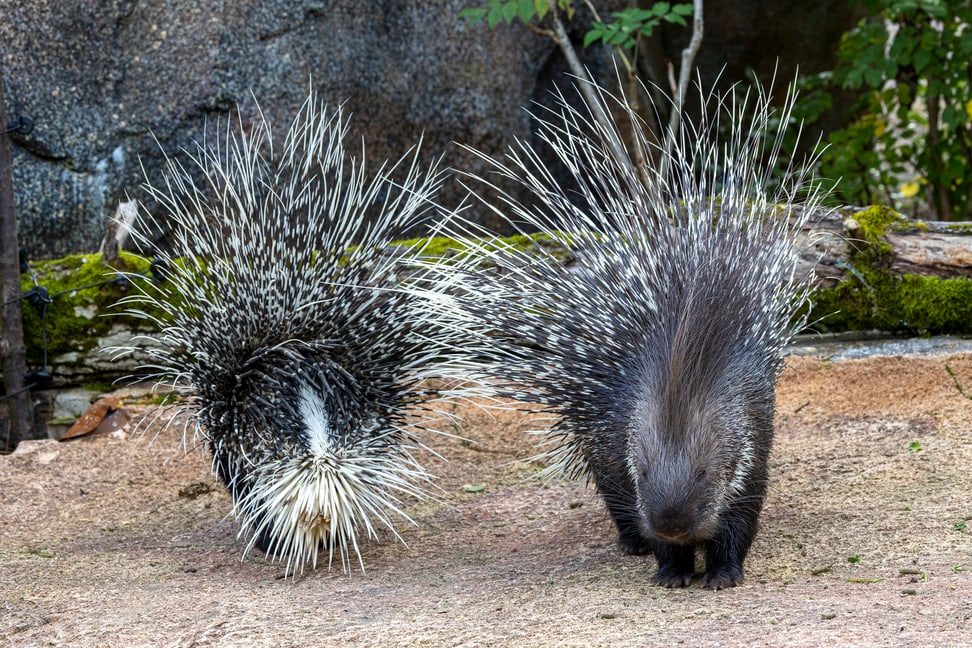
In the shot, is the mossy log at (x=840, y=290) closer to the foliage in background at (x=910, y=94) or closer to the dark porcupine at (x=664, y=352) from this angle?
the dark porcupine at (x=664, y=352)

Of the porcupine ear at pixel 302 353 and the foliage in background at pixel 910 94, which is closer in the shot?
the porcupine ear at pixel 302 353

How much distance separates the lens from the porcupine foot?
2.97 m

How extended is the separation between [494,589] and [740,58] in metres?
6.53

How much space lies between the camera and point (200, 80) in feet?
20.5

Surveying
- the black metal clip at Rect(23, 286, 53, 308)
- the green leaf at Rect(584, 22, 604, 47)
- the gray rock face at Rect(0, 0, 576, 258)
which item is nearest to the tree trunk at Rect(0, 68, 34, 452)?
the black metal clip at Rect(23, 286, 53, 308)

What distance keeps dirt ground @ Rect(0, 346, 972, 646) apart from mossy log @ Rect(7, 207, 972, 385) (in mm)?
263

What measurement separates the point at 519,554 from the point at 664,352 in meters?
1.03

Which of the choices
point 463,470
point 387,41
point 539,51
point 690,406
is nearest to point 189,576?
point 463,470

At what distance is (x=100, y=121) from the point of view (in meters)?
6.19

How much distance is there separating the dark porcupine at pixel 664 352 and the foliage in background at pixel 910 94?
3330 millimetres

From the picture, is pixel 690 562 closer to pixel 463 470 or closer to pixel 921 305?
pixel 463 470

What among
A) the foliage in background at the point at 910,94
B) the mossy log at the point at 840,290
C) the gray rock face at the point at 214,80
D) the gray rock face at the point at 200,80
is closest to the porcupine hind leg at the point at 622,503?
the mossy log at the point at 840,290

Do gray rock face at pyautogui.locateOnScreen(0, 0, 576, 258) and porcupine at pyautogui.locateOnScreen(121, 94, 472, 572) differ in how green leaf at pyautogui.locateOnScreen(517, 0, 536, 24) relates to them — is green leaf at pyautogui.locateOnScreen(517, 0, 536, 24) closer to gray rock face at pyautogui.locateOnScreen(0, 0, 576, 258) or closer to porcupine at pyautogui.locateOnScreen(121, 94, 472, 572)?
gray rock face at pyautogui.locateOnScreen(0, 0, 576, 258)

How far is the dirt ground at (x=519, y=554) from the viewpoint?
2.54 m
